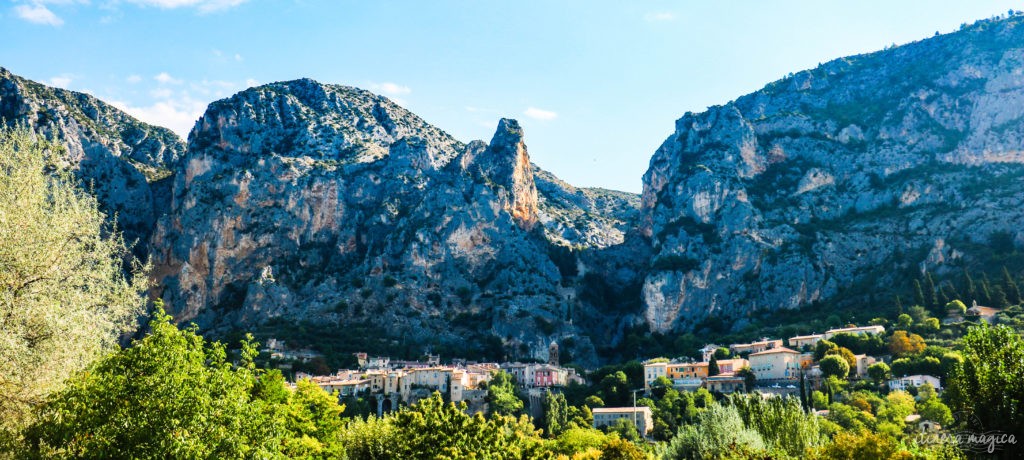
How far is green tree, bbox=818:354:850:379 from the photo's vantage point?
325ft

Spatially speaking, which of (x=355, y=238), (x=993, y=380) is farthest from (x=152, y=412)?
(x=355, y=238)

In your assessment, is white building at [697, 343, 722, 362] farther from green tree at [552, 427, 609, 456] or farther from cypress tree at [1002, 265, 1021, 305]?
green tree at [552, 427, 609, 456]

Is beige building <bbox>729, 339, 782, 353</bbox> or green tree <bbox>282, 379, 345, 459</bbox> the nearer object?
green tree <bbox>282, 379, 345, 459</bbox>

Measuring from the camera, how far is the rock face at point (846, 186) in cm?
14412

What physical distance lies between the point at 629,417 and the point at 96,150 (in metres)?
130

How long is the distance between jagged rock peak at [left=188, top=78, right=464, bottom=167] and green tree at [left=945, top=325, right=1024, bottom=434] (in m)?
152

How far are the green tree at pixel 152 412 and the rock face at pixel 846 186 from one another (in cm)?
12990

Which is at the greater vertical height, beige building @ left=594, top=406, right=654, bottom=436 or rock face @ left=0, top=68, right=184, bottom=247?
rock face @ left=0, top=68, right=184, bottom=247

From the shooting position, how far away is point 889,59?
198m

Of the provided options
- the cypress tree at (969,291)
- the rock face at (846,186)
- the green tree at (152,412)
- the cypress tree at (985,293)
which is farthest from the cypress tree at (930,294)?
the green tree at (152,412)

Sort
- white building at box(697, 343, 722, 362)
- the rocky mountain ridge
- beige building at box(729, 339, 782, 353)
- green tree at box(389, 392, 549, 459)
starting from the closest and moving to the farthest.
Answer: green tree at box(389, 392, 549, 459), beige building at box(729, 339, 782, 353), white building at box(697, 343, 722, 362), the rocky mountain ridge

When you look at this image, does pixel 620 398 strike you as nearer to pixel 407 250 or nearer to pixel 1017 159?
pixel 407 250

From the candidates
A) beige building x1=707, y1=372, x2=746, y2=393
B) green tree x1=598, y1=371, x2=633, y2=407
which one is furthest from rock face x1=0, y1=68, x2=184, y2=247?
beige building x1=707, y1=372, x2=746, y2=393

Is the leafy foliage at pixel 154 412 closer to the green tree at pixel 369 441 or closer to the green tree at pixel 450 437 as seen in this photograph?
the green tree at pixel 450 437
